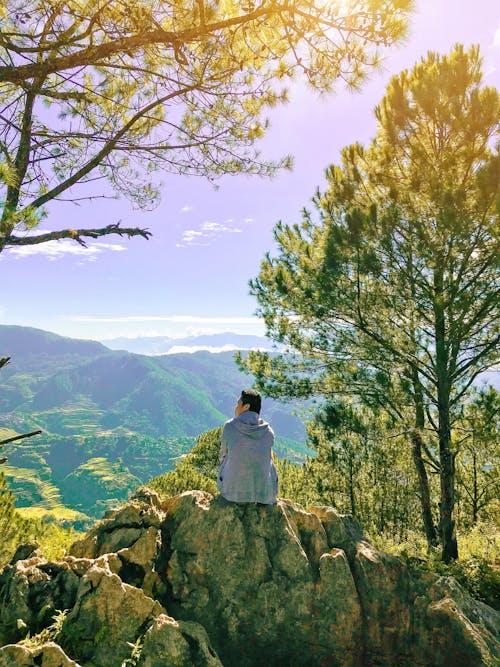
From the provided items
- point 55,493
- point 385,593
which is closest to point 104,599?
point 385,593

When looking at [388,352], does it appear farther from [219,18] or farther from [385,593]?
[219,18]

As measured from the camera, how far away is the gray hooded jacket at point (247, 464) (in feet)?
19.9

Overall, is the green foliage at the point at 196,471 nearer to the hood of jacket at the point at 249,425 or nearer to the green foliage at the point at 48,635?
the hood of jacket at the point at 249,425

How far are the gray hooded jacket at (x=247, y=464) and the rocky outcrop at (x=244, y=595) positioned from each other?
0.25m

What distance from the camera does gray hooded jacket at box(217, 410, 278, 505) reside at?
19.9ft

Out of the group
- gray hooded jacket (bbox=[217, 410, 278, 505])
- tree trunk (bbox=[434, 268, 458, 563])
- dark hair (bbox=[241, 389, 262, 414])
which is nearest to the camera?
gray hooded jacket (bbox=[217, 410, 278, 505])

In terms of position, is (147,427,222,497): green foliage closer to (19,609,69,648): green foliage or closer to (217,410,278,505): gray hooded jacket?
(217,410,278,505): gray hooded jacket

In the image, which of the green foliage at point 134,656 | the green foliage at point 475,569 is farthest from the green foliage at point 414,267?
the green foliage at point 134,656

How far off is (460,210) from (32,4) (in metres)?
8.01

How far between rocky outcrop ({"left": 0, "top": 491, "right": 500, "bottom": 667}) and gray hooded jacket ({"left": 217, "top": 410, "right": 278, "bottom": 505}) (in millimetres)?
247

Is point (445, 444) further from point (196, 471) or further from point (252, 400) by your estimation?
point (196, 471)

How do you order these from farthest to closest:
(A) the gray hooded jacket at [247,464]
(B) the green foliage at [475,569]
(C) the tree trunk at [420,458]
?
1. (C) the tree trunk at [420,458]
2. (B) the green foliage at [475,569]
3. (A) the gray hooded jacket at [247,464]

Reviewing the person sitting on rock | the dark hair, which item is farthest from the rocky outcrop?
the dark hair

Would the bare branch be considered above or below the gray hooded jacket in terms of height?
above
